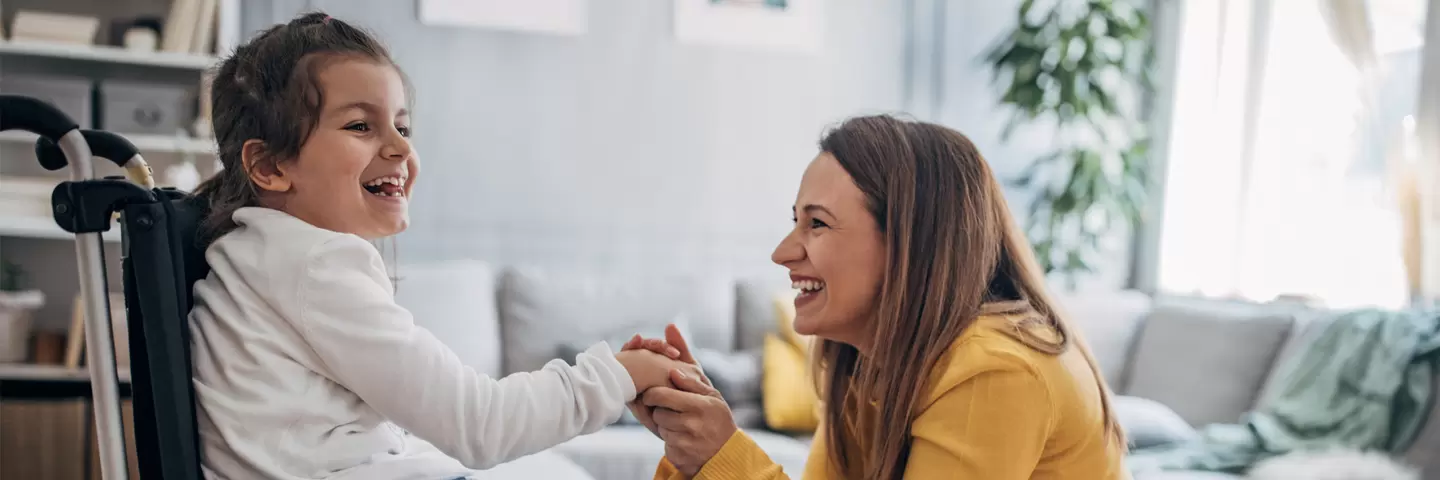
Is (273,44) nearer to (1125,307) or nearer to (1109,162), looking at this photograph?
(1125,307)

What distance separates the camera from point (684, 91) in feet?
12.2

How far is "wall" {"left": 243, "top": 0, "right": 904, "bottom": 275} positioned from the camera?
137 inches

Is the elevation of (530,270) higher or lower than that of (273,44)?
lower

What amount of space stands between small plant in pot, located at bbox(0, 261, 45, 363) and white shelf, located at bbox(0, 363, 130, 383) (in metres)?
0.04

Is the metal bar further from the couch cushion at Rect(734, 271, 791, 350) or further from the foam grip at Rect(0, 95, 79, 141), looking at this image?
the couch cushion at Rect(734, 271, 791, 350)

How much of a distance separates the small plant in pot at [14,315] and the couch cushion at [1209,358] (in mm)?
3450

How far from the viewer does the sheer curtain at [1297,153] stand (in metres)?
3.03

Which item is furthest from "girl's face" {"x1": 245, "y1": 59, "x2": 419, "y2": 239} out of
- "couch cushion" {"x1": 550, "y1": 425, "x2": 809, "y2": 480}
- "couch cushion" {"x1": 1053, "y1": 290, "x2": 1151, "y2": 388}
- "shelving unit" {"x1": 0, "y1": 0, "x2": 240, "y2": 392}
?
"couch cushion" {"x1": 1053, "y1": 290, "x2": 1151, "y2": 388}

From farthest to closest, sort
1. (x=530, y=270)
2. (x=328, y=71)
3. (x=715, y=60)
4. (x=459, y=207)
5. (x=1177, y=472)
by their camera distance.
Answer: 1. (x=715, y=60)
2. (x=459, y=207)
3. (x=530, y=270)
4. (x=1177, y=472)
5. (x=328, y=71)

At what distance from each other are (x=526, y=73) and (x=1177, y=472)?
240 cm

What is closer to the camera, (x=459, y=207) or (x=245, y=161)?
(x=245, y=161)

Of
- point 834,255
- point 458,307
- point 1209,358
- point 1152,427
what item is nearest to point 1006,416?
point 834,255

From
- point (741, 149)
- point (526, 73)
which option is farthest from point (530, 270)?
point (741, 149)

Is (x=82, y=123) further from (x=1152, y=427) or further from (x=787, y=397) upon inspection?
(x=1152, y=427)
